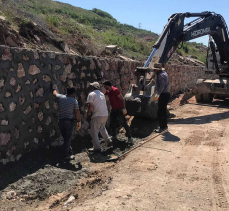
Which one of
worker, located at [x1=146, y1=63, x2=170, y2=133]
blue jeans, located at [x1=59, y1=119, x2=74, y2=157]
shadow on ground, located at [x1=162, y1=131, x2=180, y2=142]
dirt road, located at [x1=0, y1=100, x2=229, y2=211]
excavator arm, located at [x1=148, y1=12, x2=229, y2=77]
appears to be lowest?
dirt road, located at [x1=0, y1=100, x2=229, y2=211]

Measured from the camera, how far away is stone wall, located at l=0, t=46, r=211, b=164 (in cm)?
484

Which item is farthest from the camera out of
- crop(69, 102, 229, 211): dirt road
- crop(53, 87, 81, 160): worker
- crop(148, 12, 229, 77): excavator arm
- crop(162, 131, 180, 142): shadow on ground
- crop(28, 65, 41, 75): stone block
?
crop(148, 12, 229, 77): excavator arm

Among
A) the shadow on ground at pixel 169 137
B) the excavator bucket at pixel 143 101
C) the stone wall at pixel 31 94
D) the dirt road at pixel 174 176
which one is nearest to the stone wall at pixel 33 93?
the stone wall at pixel 31 94

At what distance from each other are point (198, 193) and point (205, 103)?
10.2 metres

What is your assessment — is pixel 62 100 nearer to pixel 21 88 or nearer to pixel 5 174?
pixel 21 88

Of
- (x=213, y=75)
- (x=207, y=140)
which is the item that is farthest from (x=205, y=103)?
(x=207, y=140)

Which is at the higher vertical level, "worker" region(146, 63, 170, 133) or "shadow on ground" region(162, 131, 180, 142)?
"worker" region(146, 63, 170, 133)

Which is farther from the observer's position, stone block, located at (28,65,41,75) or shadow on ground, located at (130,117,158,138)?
shadow on ground, located at (130,117,158,138)

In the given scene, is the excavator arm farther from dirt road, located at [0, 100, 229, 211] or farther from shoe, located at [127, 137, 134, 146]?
dirt road, located at [0, 100, 229, 211]

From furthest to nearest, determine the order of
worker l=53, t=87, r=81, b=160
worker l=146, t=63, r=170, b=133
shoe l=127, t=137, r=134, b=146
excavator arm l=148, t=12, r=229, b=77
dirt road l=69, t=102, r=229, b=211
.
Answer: excavator arm l=148, t=12, r=229, b=77
worker l=146, t=63, r=170, b=133
shoe l=127, t=137, r=134, b=146
worker l=53, t=87, r=81, b=160
dirt road l=69, t=102, r=229, b=211

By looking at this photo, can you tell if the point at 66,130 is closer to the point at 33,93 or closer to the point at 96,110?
the point at 96,110

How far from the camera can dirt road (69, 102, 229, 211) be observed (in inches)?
155

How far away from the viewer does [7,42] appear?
912 cm

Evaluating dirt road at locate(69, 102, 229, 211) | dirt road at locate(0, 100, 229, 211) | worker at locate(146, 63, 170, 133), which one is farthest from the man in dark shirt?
dirt road at locate(0, 100, 229, 211)
